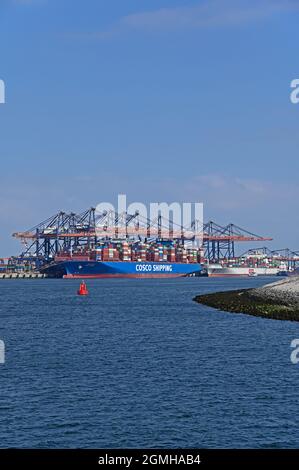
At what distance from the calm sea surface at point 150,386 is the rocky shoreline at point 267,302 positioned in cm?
732

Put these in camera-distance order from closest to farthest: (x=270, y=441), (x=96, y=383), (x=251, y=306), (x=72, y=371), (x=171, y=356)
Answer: (x=270, y=441) → (x=96, y=383) → (x=72, y=371) → (x=171, y=356) → (x=251, y=306)

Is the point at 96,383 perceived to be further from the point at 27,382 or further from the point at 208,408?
the point at 208,408

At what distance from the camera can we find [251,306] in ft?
262

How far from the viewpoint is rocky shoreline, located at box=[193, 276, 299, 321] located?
230 ft

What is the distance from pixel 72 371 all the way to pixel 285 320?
30.6 m

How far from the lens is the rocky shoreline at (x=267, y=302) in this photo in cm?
7012

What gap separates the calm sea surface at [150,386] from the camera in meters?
27.0

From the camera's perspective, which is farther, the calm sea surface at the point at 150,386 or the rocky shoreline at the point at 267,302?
the rocky shoreline at the point at 267,302

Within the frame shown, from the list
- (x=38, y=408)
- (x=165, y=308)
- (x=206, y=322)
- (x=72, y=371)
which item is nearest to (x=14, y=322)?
(x=206, y=322)

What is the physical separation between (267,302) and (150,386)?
49.5m

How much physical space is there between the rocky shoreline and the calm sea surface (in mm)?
7324

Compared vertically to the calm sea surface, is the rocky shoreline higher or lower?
higher

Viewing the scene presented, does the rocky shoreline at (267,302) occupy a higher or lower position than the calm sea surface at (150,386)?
higher
